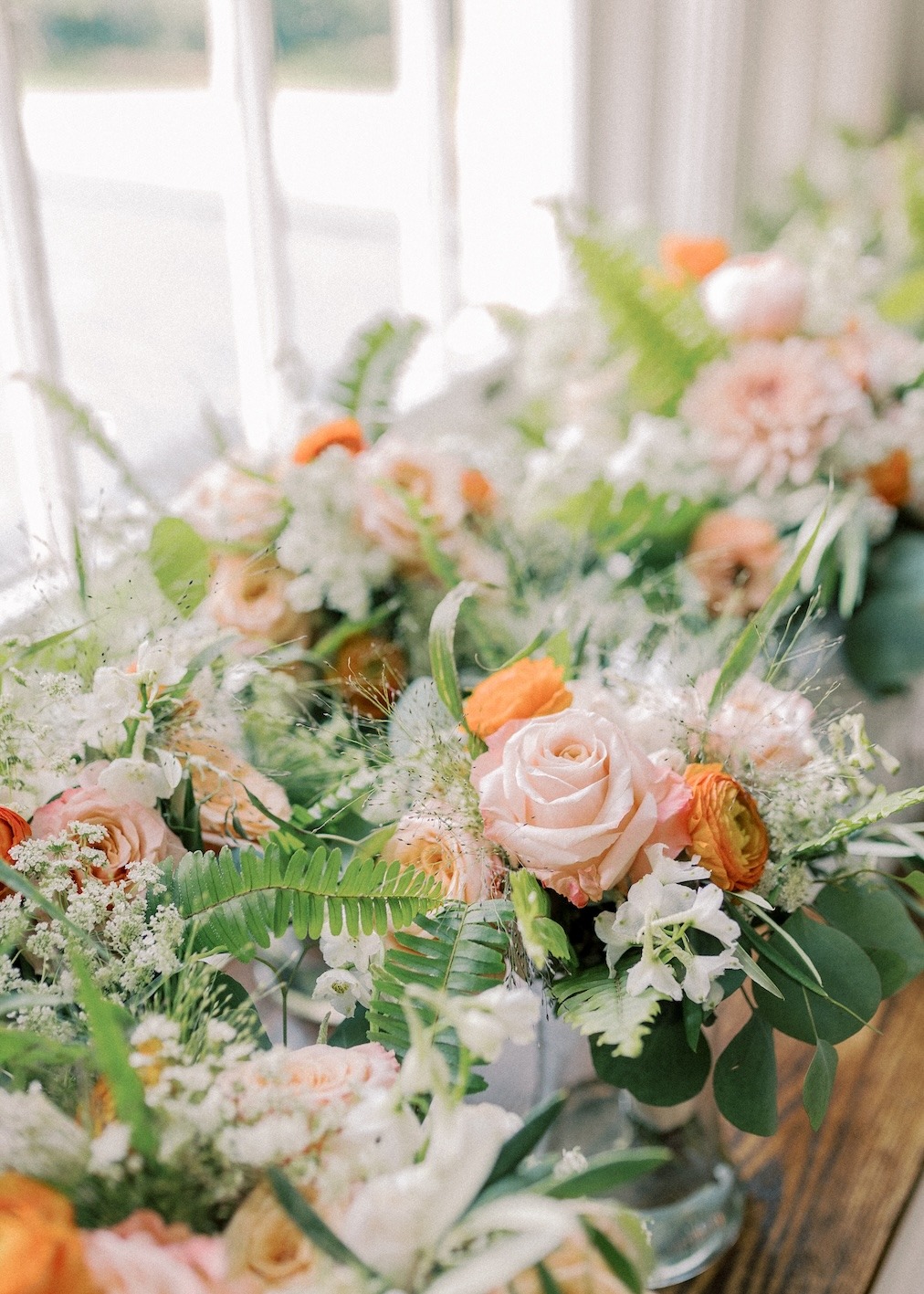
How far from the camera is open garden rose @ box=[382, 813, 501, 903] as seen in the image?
0.54 metres

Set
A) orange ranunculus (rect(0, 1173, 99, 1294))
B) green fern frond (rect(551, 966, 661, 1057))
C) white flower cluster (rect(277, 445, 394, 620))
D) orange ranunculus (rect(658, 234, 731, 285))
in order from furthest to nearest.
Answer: orange ranunculus (rect(658, 234, 731, 285)) → white flower cluster (rect(277, 445, 394, 620)) → green fern frond (rect(551, 966, 661, 1057)) → orange ranunculus (rect(0, 1173, 99, 1294))

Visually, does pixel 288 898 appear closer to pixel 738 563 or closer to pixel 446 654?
pixel 446 654

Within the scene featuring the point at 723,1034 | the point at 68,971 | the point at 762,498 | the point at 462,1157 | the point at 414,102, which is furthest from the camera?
the point at 414,102

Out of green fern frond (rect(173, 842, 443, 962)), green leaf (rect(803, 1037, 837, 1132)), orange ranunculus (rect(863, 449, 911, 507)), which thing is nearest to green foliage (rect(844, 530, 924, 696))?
orange ranunculus (rect(863, 449, 911, 507))

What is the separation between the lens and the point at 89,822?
524 millimetres

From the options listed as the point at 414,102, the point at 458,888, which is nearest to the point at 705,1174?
the point at 458,888

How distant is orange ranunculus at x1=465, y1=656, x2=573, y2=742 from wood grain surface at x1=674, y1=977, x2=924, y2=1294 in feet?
1.31

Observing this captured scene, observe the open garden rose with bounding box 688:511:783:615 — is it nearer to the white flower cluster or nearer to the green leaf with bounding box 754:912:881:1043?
the white flower cluster

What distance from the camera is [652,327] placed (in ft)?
3.54

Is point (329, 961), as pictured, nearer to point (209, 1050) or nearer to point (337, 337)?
point (209, 1050)

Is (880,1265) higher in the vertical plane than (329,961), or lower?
lower

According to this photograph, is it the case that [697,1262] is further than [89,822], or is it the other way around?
[697,1262]

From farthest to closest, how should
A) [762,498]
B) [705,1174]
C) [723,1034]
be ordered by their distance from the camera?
[762,498] → [705,1174] → [723,1034]

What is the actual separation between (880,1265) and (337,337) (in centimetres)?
104
